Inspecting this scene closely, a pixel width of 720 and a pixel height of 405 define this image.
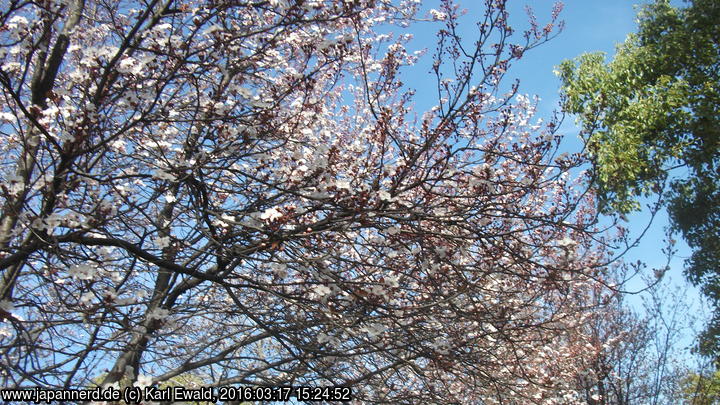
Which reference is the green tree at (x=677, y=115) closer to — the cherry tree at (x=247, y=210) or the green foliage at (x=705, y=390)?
the green foliage at (x=705, y=390)

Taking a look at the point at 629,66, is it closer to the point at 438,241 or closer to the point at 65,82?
the point at 438,241

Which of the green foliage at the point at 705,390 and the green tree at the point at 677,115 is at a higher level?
the green tree at the point at 677,115

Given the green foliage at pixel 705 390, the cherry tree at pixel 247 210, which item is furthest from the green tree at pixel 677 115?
the cherry tree at pixel 247 210

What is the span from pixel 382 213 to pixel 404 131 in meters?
4.37

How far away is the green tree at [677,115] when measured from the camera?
40.7 feet

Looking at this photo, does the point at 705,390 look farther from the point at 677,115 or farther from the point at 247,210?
the point at 247,210

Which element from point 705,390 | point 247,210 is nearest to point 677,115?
point 705,390

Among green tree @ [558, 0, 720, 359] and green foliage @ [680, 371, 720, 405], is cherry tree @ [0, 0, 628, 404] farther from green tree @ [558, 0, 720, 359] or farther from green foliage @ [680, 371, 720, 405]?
green foliage @ [680, 371, 720, 405]

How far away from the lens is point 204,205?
4348 millimetres

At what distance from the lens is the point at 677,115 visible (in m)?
12.6

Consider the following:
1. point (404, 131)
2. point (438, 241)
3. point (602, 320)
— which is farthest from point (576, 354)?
point (438, 241)

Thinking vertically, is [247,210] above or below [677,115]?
below

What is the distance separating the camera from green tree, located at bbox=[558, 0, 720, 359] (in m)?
12.4

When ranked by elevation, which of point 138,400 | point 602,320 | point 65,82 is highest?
point 65,82
